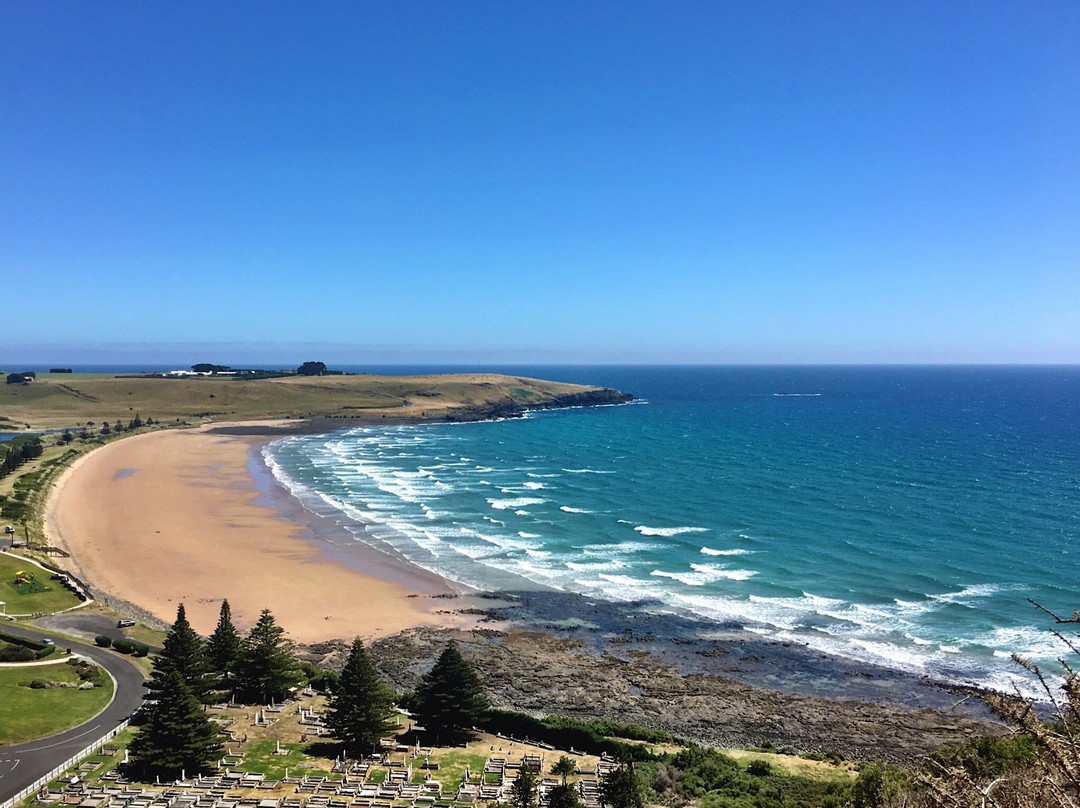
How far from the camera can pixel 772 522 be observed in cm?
6731

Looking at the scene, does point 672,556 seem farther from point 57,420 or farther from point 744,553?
point 57,420

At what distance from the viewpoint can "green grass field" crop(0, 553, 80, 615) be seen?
45094mm

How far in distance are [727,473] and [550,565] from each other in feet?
140

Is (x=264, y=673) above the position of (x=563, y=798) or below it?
below

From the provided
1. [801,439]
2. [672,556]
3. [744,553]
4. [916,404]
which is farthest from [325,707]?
[916,404]

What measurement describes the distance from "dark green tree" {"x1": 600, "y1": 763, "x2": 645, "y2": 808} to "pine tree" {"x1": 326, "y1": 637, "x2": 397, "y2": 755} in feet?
33.6

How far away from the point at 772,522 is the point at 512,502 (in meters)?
26.7

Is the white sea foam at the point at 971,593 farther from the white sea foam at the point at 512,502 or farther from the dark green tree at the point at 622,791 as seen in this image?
the white sea foam at the point at 512,502

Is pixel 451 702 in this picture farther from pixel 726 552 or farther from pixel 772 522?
pixel 772 522

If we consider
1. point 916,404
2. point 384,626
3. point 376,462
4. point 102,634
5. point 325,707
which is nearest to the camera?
point 325,707

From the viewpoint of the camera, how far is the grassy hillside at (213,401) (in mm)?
160575

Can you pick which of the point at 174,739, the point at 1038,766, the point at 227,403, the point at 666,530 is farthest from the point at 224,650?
the point at 227,403

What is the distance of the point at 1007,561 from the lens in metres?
54.2

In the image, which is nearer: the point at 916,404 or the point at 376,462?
the point at 376,462
